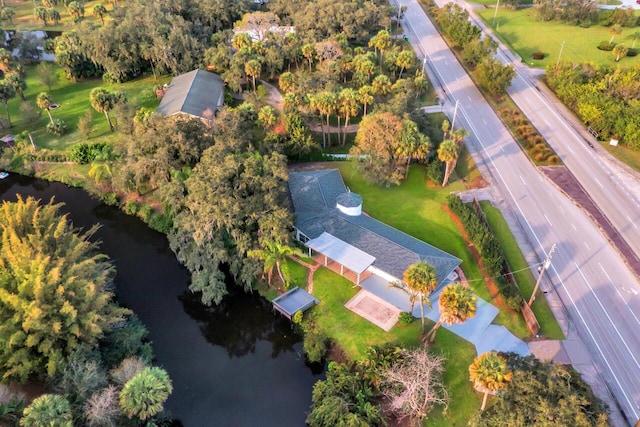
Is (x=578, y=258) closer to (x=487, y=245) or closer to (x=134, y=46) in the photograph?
(x=487, y=245)

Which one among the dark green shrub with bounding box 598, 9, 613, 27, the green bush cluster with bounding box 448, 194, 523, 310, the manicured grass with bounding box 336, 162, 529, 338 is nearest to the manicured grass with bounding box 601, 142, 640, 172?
the manicured grass with bounding box 336, 162, 529, 338

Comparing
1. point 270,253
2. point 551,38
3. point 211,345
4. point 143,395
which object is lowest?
point 211,345

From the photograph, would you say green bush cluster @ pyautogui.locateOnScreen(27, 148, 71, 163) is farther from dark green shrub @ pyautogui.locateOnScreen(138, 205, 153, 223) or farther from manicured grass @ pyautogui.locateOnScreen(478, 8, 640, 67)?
manicured grass @ pyautogui.locateOnScreen(478, 8, 640, 67)

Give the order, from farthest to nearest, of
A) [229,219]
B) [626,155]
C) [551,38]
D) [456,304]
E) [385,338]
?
[551,38] < [626,155] < [229,219] < [385,338] < [456,304]

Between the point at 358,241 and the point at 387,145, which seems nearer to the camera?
the point at 358,241

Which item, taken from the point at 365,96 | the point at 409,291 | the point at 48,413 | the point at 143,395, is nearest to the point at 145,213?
the point at 143,395

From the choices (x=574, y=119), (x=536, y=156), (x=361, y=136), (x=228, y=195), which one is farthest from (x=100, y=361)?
(x=574, y=119)
